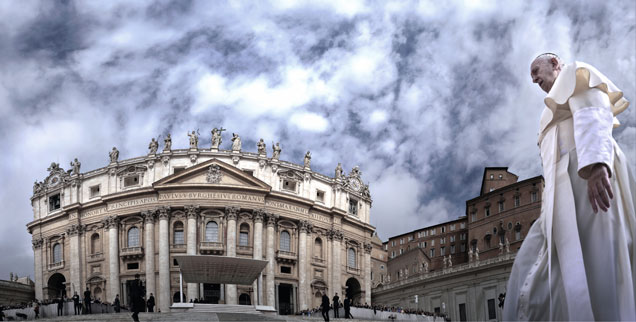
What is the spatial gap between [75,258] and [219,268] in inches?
915

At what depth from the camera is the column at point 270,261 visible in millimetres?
55031

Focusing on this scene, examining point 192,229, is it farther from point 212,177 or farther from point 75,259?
point 75,259

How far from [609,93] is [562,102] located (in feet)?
1.12

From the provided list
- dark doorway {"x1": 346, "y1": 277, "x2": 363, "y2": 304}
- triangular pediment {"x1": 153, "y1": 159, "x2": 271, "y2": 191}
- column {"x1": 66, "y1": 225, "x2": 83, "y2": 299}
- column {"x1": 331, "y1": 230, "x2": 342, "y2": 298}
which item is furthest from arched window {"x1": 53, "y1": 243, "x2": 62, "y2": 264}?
dark doorway {"x1": 346, "y1": 277, "x2": 363, "y2": 304}

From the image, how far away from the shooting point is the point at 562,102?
4.47 m

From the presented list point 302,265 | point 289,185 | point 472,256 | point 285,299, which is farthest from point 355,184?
point 285,299

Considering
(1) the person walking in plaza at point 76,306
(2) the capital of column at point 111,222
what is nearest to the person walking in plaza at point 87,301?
(1) the person walking in plaza at point 76,306

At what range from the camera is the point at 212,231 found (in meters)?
55.2

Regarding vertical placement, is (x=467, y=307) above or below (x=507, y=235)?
below

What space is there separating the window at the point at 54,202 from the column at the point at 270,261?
69.8 ft

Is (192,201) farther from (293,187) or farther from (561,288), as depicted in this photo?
(561,288)

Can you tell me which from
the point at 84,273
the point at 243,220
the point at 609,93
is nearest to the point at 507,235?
the point at 243,220

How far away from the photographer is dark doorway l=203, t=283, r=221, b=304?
52328 millimetres

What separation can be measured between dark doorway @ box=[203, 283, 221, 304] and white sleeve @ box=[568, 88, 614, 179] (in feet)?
165
